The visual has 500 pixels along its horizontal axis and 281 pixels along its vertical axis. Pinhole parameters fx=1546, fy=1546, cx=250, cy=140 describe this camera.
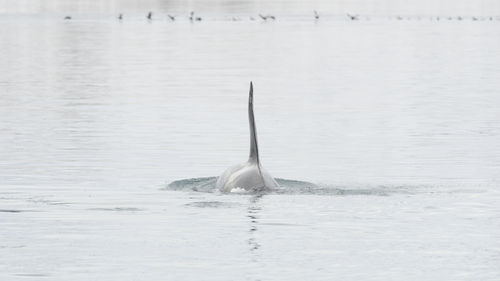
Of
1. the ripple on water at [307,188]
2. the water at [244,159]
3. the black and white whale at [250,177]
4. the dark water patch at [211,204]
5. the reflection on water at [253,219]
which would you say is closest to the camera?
the water at [244,159]

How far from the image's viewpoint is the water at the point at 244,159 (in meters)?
26.8

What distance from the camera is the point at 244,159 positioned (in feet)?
149

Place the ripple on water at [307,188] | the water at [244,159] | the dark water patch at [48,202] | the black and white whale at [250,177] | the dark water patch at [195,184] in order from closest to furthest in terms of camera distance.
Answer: the water at [244,159] < the dark water patch at [48,202] < the black and white whale at [250,177] < the ripple on water at [307,188] < the dark water patch at [195,184]

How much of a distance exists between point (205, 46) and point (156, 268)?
360 ft

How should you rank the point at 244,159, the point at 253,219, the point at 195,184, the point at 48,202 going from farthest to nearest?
the point at 244,159 → the point at 195,184 → the point at 48,202 → the point at 253,219

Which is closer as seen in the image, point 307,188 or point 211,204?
point 211,204

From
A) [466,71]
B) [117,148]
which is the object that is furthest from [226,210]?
[466,71]

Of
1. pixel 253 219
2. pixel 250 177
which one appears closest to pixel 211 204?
pixel 250 177

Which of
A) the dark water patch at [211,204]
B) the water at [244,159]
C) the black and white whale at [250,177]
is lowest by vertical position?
the water at [244,159]

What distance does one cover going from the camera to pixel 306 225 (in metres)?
30.6

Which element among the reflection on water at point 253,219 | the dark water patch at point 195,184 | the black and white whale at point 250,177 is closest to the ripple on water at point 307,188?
the dark water patch at point 195,184

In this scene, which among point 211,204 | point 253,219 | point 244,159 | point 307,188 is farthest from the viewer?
point 244,159

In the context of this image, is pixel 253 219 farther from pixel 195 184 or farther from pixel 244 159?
pixel 244 159

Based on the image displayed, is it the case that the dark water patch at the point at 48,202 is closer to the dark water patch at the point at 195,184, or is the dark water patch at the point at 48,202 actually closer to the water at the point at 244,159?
the water at the point at 244,159
